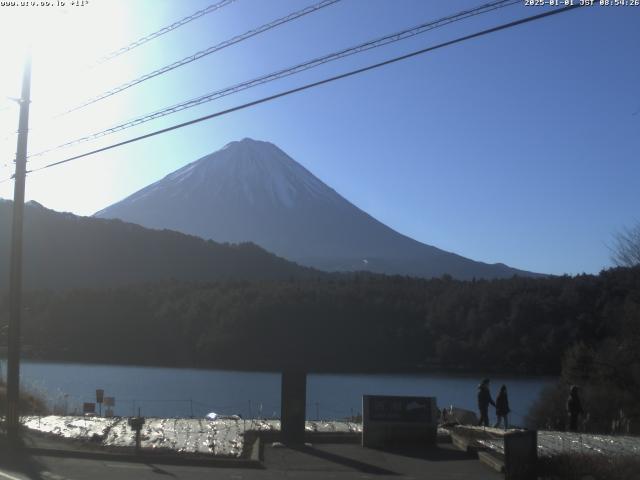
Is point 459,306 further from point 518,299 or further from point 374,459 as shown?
point 374,459

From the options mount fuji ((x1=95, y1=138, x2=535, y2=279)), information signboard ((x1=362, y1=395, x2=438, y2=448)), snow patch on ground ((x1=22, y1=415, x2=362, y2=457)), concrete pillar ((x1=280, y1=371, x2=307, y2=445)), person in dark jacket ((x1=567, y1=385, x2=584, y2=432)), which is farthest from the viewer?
mount fuji ((x1=95, y1=138, x2=535, y2=279))

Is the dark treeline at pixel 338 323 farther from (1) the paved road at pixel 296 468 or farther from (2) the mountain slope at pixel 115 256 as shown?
(1) the paved road at pixel 296 468

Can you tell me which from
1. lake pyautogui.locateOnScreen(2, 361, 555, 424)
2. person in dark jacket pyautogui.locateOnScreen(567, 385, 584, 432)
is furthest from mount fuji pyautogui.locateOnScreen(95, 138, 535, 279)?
person in dark jacket pyautogui.locateOnScreen(567, 385, 584, 432)

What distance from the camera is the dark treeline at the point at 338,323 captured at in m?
47.2

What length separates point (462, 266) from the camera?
136750 mm

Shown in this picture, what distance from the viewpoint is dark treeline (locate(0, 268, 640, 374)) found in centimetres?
4719

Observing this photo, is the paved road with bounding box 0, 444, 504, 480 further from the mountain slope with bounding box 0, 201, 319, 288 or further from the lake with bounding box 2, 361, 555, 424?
the mountain slope with bounding box 0, 201, 319, 288

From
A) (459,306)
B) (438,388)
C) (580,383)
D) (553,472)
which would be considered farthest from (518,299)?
(553,472)

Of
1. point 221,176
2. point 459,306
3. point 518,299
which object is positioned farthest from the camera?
point 221,176

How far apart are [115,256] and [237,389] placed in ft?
161

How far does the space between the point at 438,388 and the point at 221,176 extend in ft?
361

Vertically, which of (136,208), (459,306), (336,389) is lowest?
(336,389)

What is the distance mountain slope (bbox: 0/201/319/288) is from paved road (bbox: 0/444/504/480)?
→ 62.4 metres

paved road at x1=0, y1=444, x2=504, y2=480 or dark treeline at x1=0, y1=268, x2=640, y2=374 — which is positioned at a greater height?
dark treeline at x1=0, y1=268, x2=640, y2=374
